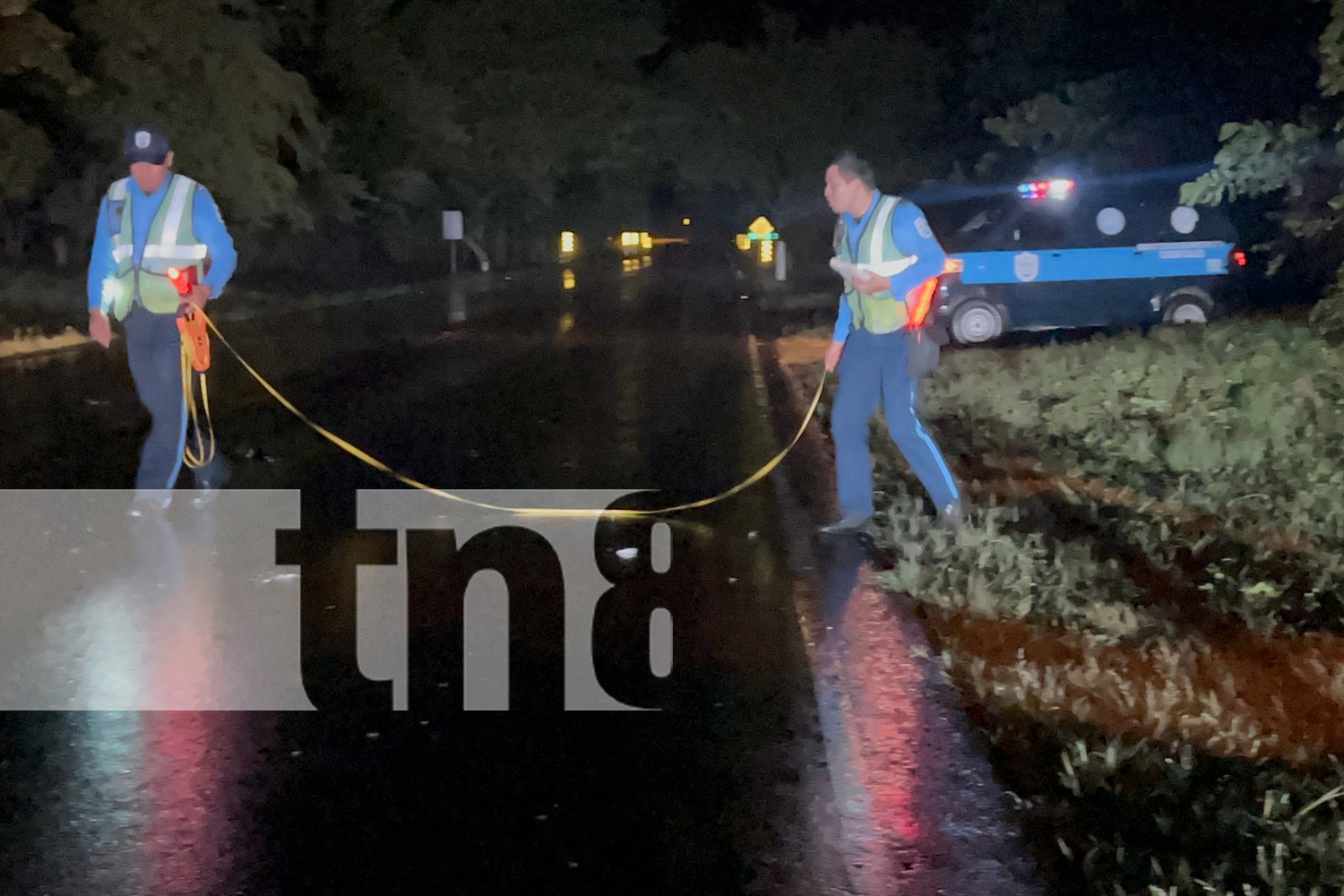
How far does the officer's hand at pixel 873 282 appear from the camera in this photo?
7.22 m

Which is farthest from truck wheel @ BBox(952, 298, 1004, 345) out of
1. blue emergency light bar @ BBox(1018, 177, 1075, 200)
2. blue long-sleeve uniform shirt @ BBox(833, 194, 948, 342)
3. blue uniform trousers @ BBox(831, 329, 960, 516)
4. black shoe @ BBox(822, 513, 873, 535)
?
blue long-sleeve uniform shirt @ BBox(833, 194, 948, 342)

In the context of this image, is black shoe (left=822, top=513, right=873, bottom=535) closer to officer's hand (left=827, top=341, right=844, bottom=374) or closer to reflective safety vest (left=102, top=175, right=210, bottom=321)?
officer's hand (left=827, top=341, right=844, bottom=374)

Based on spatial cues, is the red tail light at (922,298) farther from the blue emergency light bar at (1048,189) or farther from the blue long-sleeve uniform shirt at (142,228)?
the blue emergency light bar at (1048,189)

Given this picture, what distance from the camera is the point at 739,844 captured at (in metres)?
4.12

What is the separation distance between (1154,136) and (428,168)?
77.9 feet

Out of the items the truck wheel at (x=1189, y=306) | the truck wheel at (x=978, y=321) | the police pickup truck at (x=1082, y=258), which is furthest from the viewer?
the truck wheel at (x=978, y=321)

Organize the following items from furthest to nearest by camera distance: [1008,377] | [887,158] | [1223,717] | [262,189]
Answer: [887,158], [262,189], [1008,377], [1223,717]

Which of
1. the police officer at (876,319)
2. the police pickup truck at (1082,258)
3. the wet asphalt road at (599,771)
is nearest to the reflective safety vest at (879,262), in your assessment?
the police officer at (876,319)

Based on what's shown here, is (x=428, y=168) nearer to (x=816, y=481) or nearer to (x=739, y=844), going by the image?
(x=816, y=481)

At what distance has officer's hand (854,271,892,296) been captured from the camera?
7.22 m

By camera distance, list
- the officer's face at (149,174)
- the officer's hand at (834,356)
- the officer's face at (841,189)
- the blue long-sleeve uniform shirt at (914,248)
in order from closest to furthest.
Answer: the blue long-sleeve uniform shirt at (914,248)
the officer's face at (841,189)
the officer's hand at (834,356)
the officer's face at (149,174)

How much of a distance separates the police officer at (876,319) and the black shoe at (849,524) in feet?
0.44

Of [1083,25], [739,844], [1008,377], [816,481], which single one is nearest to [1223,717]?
[739,844]

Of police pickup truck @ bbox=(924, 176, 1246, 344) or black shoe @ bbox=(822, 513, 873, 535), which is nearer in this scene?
black shoe @ bbox=(822, 513, 873, 535)
